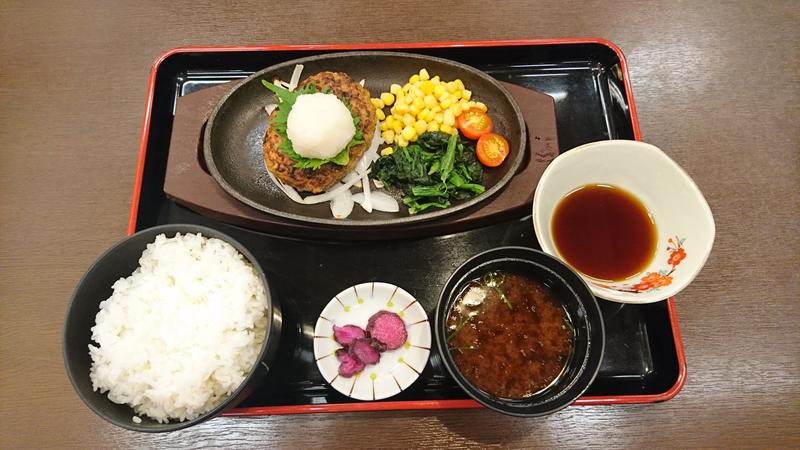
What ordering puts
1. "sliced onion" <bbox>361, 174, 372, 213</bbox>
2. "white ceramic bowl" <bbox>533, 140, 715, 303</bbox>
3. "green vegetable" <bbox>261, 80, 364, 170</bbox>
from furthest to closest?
1. "sliced onion" <bbox>361, 174, 372, 213</bbox>
2. "green vegetable" <bbox>261, 80, 364, 170</bbox>
3. "white ceramic bowl" <bbox>533, 140, 715, 303</bbox>

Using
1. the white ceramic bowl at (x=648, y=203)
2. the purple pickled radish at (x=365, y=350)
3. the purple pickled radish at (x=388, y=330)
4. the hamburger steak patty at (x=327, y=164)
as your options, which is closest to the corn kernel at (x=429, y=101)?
the hamburger steak patty at (x=327, y=164)

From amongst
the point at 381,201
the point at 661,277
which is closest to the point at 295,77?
the point at 381,201

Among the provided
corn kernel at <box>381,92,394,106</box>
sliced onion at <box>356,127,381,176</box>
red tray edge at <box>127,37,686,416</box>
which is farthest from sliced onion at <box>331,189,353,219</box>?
red tray edge at <box>127,37,686,416</box>

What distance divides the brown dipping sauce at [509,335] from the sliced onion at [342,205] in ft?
2.42

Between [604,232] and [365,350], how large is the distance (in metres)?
1.18

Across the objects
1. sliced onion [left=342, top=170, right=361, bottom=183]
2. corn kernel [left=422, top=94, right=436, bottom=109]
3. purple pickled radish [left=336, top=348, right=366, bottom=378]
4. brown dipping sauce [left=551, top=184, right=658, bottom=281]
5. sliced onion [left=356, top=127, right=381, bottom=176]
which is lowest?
purple pickled radish [left=336, top=348, right=366, bottom=378]

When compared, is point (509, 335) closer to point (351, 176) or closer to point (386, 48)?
point (351, 176)

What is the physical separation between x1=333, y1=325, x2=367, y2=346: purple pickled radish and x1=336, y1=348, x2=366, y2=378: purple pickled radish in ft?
0.17

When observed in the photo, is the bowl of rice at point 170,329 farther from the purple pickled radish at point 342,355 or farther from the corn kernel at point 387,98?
the corn kernel at point 387,98

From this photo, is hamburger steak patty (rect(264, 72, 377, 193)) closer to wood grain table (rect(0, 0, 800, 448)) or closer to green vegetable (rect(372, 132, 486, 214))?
green vegetable (rect(372, 132, 486, 214))

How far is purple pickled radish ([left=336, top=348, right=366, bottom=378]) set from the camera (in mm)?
1794

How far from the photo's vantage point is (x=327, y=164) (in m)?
2.19

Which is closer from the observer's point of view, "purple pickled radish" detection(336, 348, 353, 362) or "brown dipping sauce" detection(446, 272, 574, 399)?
"brown dipping sauce" detection(446, 272, 574, 399)

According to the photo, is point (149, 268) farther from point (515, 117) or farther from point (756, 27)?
point (756, 27)
